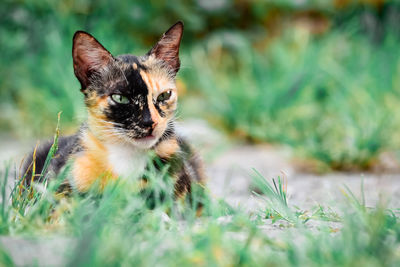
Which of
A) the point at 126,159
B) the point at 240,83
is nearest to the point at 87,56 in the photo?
the point at 126,159

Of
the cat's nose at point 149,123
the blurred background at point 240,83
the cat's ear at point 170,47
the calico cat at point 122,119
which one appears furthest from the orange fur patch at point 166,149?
the blurred background at point 240,83

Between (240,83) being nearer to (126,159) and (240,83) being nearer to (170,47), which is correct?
(170,47)

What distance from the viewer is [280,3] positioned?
6406 mm

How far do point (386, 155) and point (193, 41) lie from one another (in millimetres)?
3076

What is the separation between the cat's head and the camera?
1768 mm

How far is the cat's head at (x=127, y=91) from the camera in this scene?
5.80ft

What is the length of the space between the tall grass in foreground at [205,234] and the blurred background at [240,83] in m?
1.90

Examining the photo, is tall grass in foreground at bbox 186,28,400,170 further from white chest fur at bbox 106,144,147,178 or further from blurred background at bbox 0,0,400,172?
white chest fur at bbox 106,144,147,178

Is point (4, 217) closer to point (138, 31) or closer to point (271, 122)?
point (271, 122)

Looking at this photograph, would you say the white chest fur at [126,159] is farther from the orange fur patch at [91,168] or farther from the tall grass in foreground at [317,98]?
the tall grass in foreground at [317,98]

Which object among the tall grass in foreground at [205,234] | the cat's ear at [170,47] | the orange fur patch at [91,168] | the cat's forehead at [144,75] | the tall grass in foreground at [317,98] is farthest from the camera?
the tall grass in foreground at [317,98]

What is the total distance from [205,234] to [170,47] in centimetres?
103

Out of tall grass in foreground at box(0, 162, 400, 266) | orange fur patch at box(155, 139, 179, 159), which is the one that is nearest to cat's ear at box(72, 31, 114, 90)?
orange fur patch at box(155, 139, 179, 159)

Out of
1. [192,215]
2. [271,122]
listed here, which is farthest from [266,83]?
[192,215]
